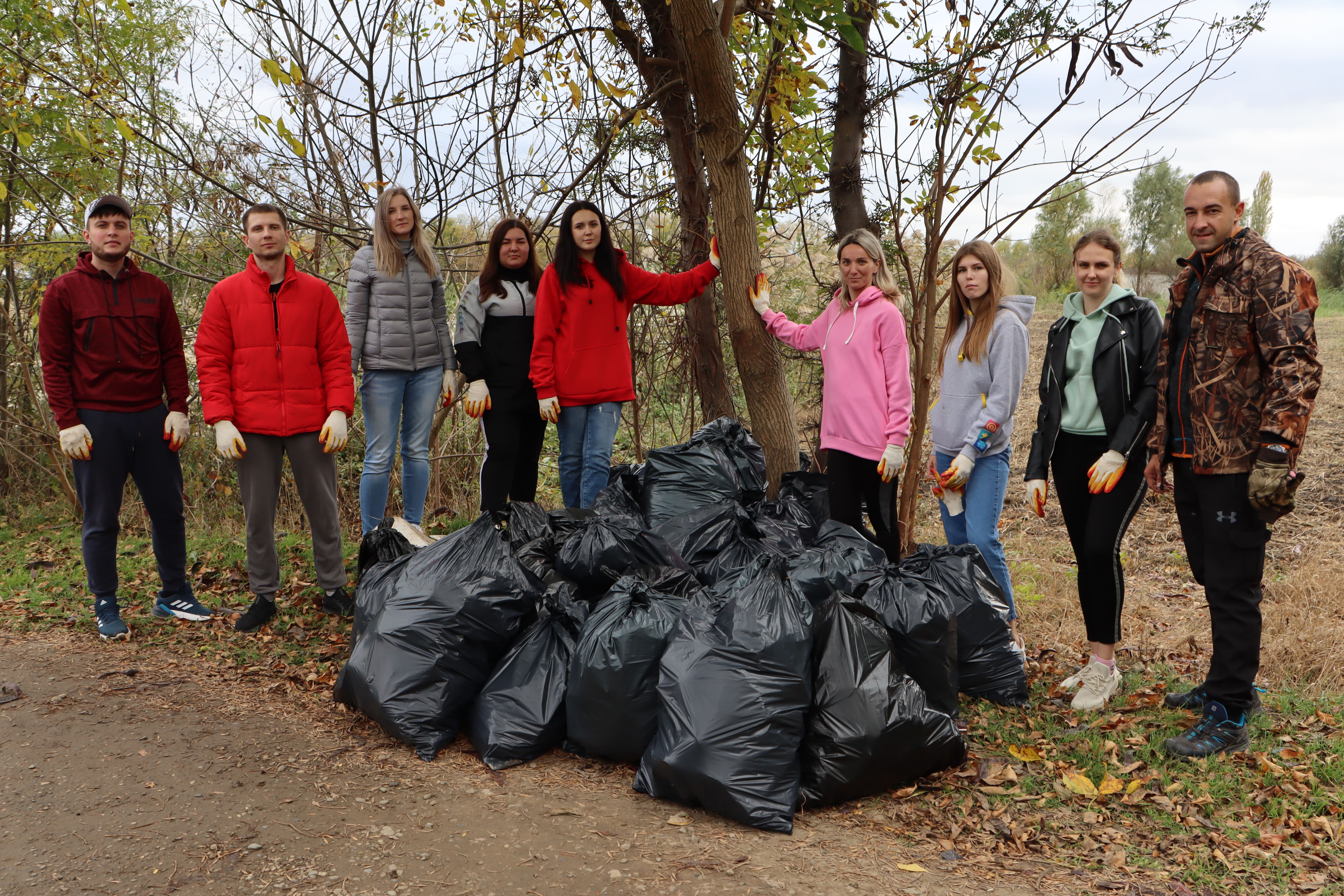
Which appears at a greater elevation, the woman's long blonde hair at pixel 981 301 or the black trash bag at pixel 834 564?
the woman's long blonde hair at pixel 981 301

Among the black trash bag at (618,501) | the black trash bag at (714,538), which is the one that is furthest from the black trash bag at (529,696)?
the black trash bag at (618,501)

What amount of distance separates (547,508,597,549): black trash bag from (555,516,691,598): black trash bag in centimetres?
6

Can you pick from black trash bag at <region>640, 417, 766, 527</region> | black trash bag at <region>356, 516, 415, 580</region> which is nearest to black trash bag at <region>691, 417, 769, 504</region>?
black trash bag at <region>640, 417, 766, 527</region>

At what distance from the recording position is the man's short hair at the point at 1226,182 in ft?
9.24

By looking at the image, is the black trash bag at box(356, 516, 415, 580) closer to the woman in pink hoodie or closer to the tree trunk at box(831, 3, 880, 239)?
the woman in pink hoodie

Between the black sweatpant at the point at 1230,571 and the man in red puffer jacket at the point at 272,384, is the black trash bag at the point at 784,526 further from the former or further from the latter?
the man in red puffer jacket at the point at 272,384

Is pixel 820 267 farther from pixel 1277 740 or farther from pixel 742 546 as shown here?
pixel 1277 740

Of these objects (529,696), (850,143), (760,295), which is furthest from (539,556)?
(850,143)

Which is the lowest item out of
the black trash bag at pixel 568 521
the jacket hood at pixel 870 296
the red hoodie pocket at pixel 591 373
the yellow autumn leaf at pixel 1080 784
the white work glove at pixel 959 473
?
the yellow autumn leaf at pixel 1080 784

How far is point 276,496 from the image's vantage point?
402 cm

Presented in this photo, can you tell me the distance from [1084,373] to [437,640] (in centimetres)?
252

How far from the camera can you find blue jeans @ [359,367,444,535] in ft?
13.8

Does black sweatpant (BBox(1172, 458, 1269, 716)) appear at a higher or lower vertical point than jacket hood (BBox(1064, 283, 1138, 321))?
lower

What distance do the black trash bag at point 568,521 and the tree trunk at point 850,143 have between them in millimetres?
2190
